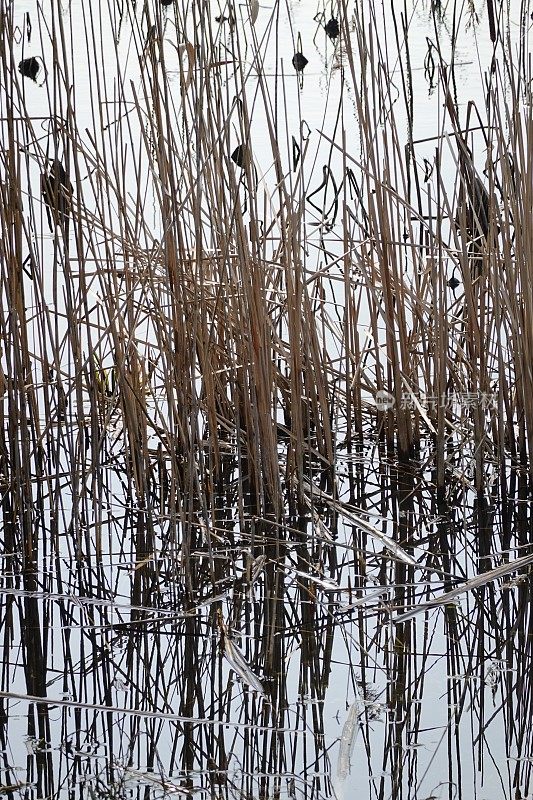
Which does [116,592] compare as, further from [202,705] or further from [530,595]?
[530,595]

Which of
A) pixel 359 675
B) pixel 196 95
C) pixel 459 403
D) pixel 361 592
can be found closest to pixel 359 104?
pixel 196 95

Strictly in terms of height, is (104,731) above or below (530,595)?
below

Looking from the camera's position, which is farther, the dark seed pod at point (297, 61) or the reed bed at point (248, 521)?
the dark seed pod at point (297, 61)

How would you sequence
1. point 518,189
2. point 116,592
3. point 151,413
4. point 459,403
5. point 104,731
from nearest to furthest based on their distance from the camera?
point 104,731 < point 116,592 < point 518,189 < point 459,403 < point 151,413

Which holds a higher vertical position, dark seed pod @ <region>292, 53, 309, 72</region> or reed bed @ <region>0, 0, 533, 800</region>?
dark seed pod @ <region>292, 53, 309, 72</region>

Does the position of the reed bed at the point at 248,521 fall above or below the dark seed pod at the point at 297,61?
below

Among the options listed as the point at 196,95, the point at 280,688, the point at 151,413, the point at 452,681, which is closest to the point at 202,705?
the point at 280,688

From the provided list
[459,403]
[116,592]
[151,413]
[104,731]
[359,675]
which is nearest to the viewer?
[104,731]

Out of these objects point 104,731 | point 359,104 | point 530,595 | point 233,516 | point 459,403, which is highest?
point 359,104

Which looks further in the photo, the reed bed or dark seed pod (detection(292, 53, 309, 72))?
dark seed pod (detection(292, 53, 309, 72))

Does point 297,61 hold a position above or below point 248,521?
above

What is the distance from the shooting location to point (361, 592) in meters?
1.70

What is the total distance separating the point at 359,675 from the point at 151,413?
4.69 ft

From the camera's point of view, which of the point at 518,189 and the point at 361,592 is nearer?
the point at 361,592
